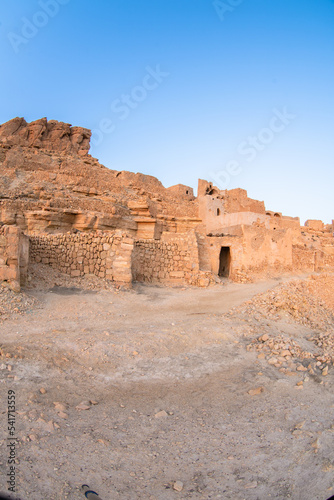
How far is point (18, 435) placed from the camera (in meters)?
2.58

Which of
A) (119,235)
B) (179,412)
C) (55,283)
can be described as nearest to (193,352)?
(179,412)

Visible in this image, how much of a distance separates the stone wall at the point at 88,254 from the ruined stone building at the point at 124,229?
3 cm

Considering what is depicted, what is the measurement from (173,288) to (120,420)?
814 centimetres

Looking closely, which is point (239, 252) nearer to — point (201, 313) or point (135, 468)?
point (201, 313)

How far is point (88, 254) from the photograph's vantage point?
9648 millimetres

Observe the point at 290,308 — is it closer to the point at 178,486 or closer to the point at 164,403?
the point at 164,403

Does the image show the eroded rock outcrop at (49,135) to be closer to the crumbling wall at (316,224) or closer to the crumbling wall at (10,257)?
the crumbling wall at (10,257)

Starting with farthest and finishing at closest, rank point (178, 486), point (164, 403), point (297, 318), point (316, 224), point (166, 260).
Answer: point (316, 224) → point (166, 260) → point (297, 318) → point (164, 403) → point (178, 486)

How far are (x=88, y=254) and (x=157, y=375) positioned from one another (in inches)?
241

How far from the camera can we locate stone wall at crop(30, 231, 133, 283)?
935 cm
